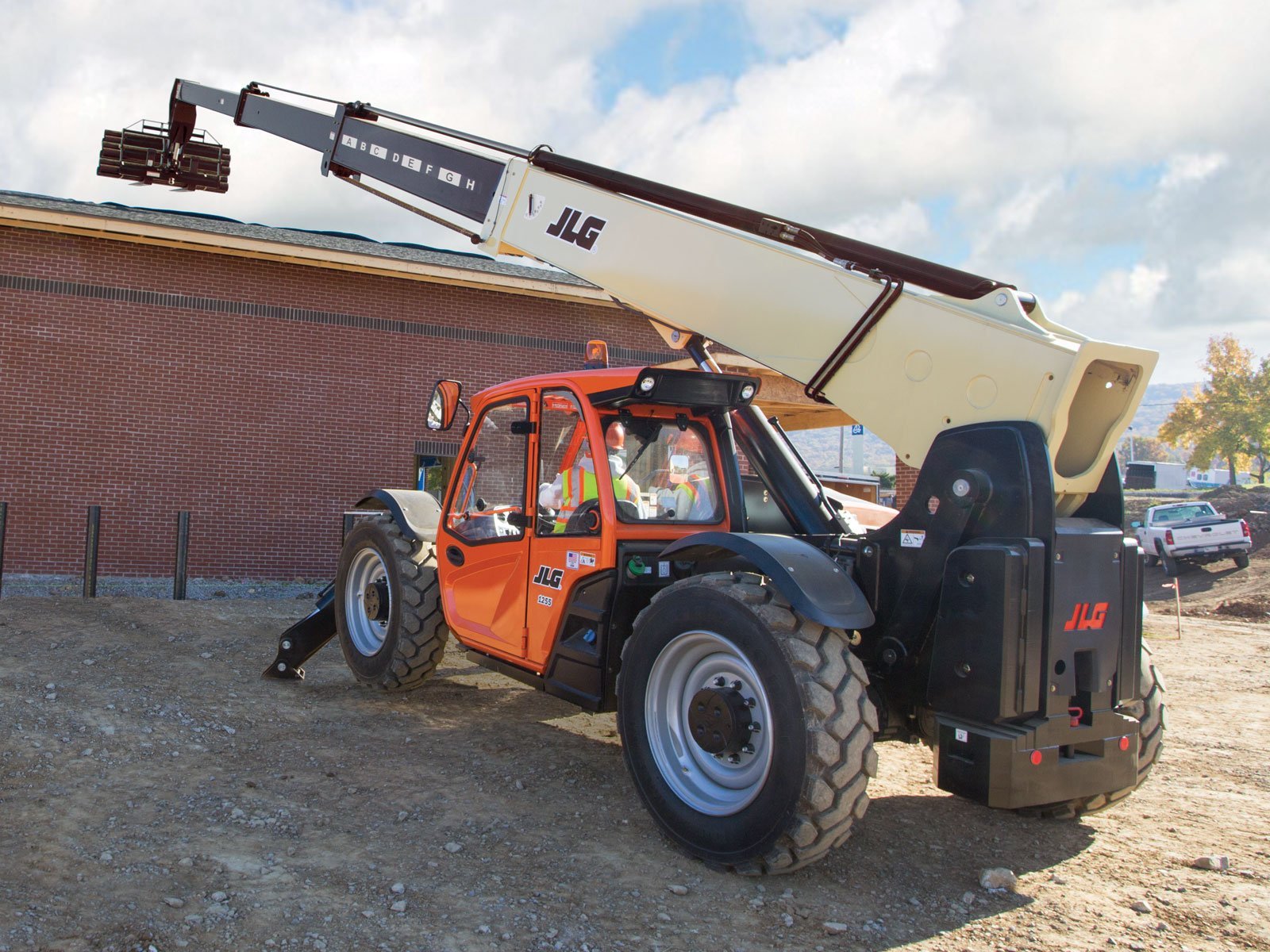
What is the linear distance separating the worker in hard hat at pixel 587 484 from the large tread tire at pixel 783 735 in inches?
41.0

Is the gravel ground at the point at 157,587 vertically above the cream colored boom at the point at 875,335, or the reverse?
the cream colored boom at the point at 875,335

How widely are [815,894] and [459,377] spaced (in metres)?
13.2

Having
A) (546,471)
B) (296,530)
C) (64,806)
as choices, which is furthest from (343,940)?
(296,530)

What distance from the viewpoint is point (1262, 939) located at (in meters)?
3.74

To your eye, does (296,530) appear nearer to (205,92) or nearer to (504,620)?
(205,92)

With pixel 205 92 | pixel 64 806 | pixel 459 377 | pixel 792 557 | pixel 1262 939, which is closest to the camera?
pixel 1262 939

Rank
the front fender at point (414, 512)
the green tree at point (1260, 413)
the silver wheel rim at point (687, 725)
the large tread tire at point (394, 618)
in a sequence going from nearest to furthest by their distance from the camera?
the silver wheel rim at point (687, 725) → the large tread tire at point (394, 618) → the front fender at point (414, 512) → the green tree at point (1260, 413)

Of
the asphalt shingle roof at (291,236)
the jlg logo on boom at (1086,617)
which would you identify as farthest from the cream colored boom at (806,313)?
the asphalt shingle roof at (291,236)

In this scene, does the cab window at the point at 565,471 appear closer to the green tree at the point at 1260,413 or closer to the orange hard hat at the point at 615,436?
the orange hard hat at the point at 615,436

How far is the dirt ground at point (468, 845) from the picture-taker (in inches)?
142

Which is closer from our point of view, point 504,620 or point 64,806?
point 64,806

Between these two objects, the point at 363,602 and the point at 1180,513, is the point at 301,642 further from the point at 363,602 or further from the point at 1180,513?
the point at 1180,513

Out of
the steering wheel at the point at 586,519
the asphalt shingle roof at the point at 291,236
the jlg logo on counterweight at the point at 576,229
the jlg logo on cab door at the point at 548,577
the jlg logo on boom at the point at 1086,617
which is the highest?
the asphalt shingle roof at the point at 291,236

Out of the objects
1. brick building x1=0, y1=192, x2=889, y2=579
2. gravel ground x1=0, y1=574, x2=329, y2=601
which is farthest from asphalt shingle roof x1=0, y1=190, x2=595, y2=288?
gravel ground x1=0, y1=574, x2=329, y2=601
